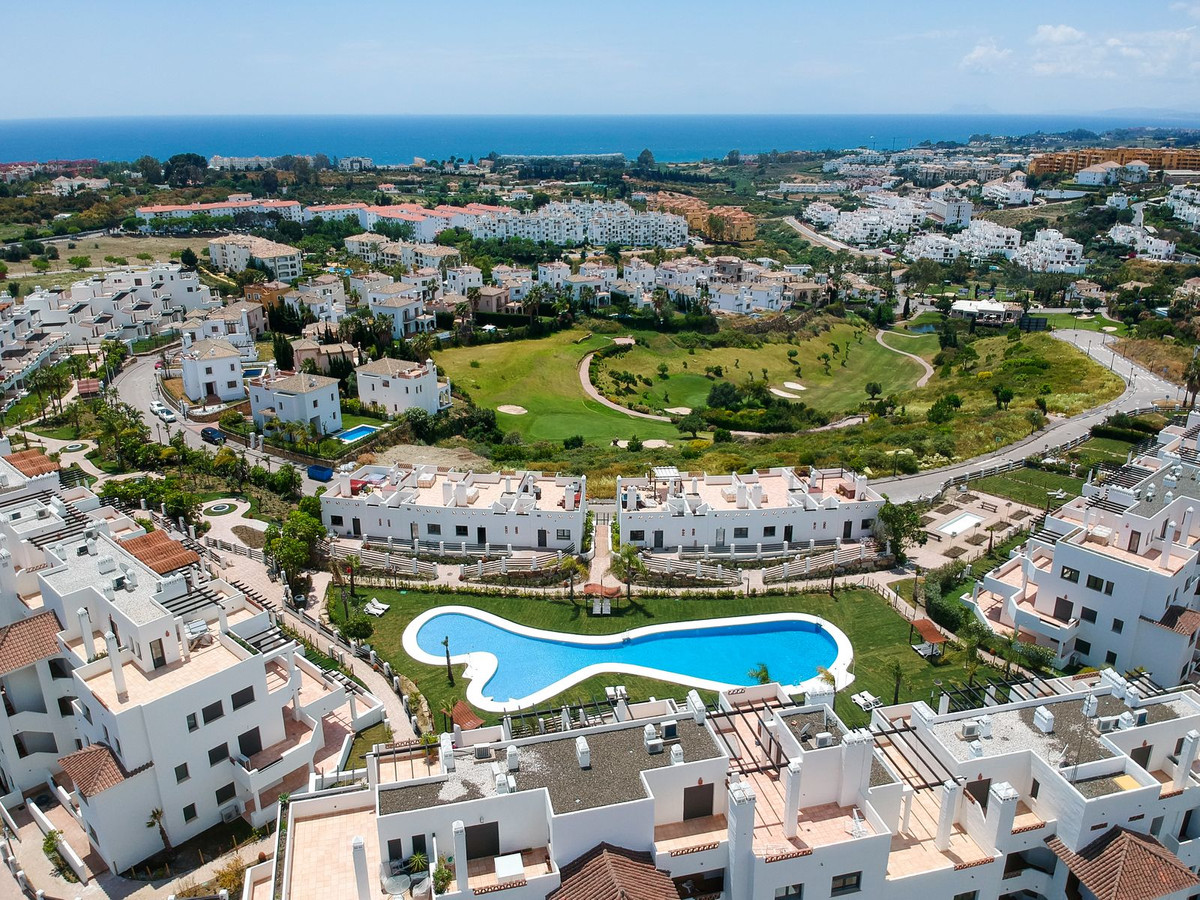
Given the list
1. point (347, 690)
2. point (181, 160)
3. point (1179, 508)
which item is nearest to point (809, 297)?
point (1179, 508)

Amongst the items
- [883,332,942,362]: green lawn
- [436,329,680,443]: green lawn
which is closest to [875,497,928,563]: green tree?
[436,329,680,443]: green lawn

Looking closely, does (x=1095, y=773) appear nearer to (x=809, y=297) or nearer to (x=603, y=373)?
(x=603, y=373)

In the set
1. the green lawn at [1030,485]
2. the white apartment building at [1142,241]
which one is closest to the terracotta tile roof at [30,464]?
the green lawn at [1030,485]

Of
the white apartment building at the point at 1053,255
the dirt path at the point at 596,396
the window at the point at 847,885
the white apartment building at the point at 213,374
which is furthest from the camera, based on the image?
the white apartment building at the point at 1053,255

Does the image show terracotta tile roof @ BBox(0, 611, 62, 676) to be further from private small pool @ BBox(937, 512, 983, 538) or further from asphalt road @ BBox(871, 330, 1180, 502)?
asphalt road @ BBox(871, 330, 1180, 502)

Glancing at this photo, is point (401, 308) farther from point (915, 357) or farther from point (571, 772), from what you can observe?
point (571, 772)

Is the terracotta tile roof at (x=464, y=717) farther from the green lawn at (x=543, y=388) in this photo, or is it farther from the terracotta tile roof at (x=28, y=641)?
the green lawn at (x=543, y=388)

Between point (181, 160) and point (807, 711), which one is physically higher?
point (181, 160)
